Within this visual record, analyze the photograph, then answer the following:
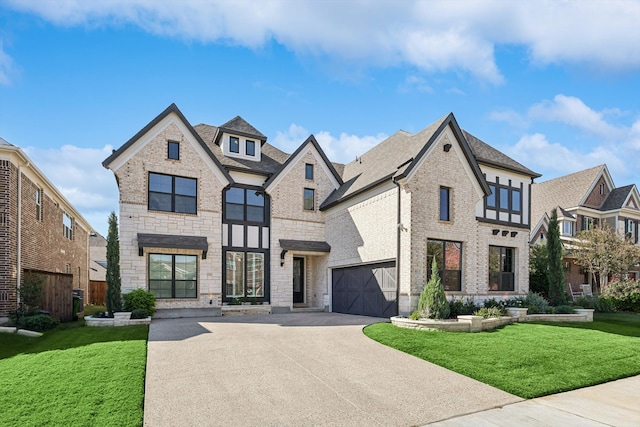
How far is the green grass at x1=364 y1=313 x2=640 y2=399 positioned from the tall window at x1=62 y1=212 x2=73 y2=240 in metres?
17.5

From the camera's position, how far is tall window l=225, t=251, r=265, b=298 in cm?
1852

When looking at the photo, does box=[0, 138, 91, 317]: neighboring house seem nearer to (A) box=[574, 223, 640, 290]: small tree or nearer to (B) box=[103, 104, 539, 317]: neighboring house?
(B) box=[103, 104, 539, 317]: neighboring house

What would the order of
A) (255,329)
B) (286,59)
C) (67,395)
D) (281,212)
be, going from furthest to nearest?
(281,212) → (286,59) → (255,329) → (67,395)

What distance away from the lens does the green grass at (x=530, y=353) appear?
7.76 metres

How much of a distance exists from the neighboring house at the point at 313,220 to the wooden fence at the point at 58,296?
2772 millimetres

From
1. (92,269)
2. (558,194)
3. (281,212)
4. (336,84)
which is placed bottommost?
(92,269)

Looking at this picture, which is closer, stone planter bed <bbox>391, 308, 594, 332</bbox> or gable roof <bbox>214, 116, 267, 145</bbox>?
stone planter bed <bbox>391, 308, 594, 332</bbox>

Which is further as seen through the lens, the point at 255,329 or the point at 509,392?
the point at 255,329

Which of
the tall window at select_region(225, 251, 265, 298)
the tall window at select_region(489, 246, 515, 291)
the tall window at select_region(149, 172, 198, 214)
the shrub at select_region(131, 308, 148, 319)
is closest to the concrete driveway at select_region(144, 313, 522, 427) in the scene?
the shrub at select_region(131, 308, 148, 319)

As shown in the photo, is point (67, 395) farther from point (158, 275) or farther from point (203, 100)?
point (158, 275)

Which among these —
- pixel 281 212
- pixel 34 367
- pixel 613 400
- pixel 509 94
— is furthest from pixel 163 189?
pixel 613 400

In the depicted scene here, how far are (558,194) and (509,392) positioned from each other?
98.0 ft

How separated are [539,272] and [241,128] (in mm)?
18124

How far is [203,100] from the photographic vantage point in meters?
13.1
